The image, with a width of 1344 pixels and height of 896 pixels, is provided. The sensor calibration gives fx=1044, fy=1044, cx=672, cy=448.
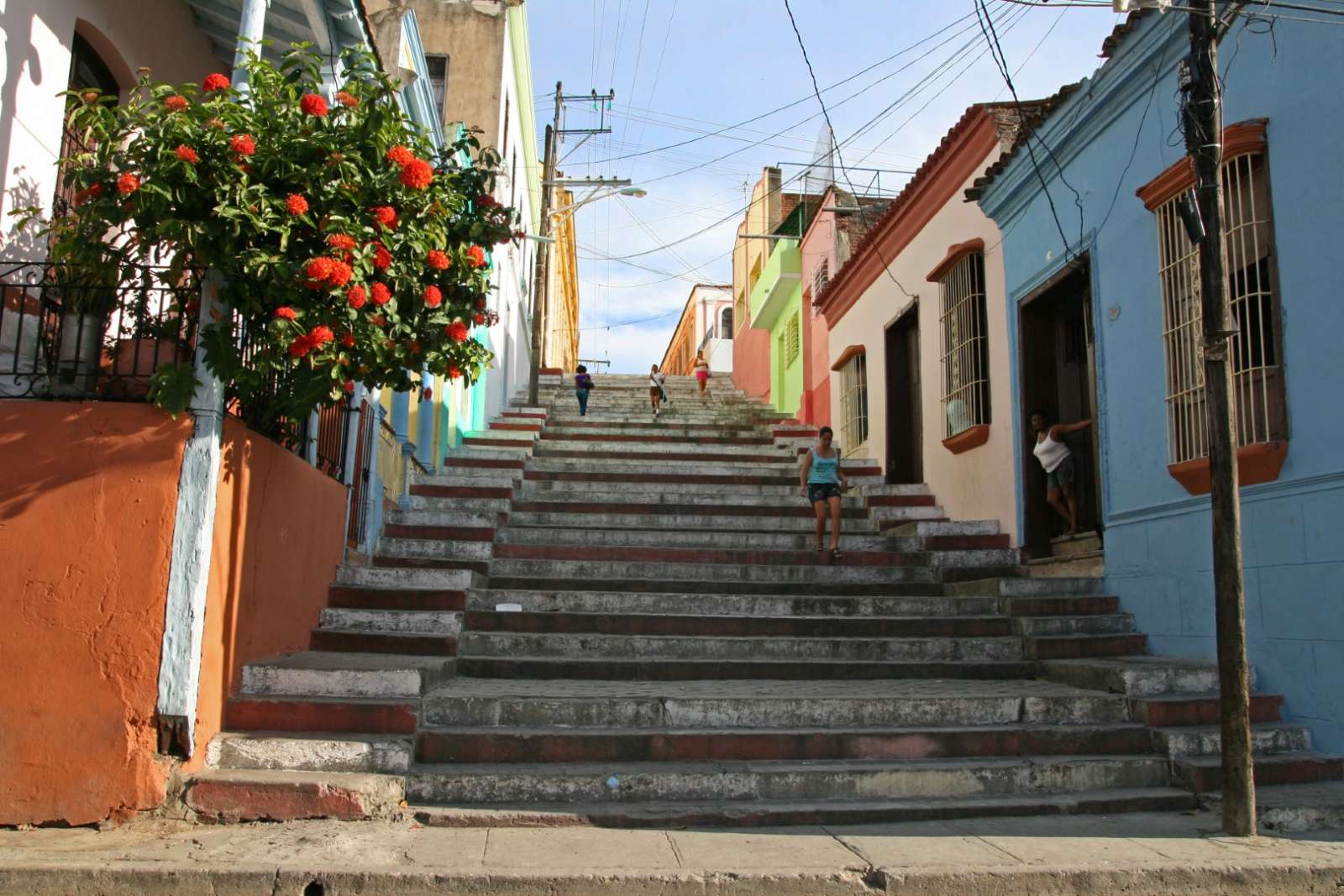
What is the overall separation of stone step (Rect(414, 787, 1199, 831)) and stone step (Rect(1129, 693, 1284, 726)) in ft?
1.79

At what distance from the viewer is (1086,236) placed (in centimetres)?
790

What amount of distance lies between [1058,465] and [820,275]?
10027 millimetres

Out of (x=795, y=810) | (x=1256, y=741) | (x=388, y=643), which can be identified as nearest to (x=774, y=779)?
(x=795, y=810)

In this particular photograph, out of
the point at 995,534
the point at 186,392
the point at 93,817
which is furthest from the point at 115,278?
the point at 995,534

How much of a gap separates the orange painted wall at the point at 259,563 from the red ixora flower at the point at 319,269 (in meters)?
1.16

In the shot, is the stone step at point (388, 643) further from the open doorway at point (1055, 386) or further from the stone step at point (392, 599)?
the open doorway at point (1055, 386)

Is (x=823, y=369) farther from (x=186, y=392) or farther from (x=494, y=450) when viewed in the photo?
(x=186, y=392)

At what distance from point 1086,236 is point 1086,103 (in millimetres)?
969

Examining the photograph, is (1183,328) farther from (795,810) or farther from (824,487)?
(795,810)

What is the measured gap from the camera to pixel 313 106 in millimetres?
4742

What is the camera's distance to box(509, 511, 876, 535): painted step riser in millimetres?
9477

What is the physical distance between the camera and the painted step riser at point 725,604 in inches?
289

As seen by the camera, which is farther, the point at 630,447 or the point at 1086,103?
the point at 630,447

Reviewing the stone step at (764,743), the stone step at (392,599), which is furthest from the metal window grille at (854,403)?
the stone step at (764,743)
